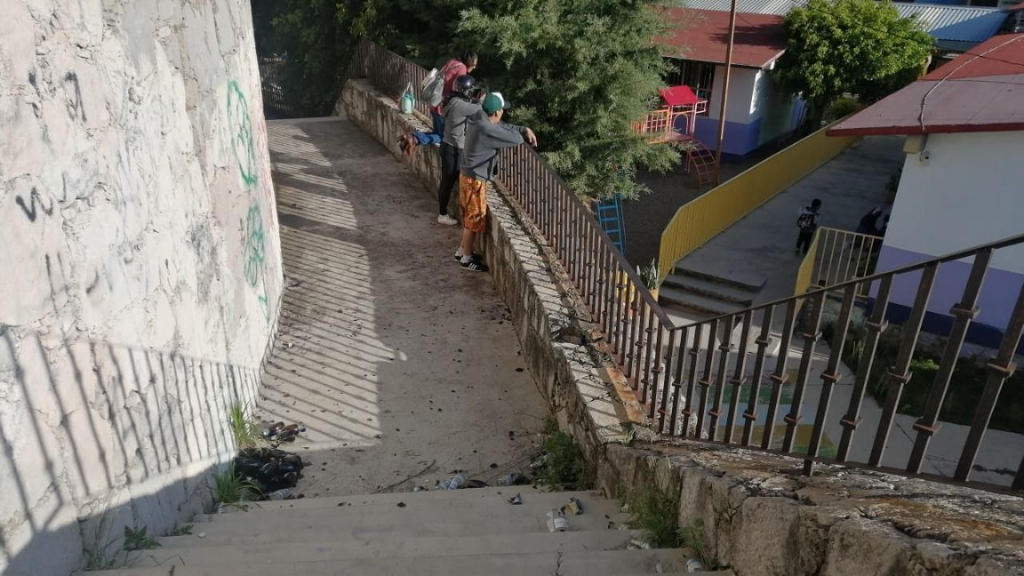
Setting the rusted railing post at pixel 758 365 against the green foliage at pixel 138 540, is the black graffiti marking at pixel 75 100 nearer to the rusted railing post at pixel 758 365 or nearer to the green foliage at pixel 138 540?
the green foliage at pixel 138 540

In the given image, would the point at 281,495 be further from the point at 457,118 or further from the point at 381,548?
the point at 457,118

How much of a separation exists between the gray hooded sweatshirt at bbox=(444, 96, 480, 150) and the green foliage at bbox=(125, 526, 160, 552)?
467cm

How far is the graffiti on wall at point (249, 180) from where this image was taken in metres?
4.98

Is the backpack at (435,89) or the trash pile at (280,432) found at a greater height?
the backpack at (435,89)

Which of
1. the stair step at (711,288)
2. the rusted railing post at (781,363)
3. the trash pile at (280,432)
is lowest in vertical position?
the stair step at (711,288)

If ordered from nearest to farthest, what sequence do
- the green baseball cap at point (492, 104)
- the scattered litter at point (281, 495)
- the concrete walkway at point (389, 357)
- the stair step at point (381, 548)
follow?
the stair step at point (381, 548)
the scattered litter at point (281, 495)
the concrete walkway at point (389, 357)
the green baseball cap at point (492, 104)

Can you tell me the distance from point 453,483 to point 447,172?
3914 millimetres

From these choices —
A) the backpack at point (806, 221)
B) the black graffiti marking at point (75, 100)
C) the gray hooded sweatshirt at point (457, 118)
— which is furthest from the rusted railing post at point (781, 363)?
the backpack at point (806, 221)

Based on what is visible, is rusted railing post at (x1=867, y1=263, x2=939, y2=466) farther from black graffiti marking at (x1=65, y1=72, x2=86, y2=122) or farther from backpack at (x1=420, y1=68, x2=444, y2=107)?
backpack at (x1=420, y1=68, x2=444, y2=107)

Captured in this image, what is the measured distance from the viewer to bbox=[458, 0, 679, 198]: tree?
1193 cm

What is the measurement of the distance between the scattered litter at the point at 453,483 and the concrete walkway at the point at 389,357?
7 cm

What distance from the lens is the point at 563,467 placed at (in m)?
4.38

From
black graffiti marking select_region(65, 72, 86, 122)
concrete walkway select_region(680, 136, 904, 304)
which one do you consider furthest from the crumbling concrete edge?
concrete walkway select_region(680, 136, 904, 304)

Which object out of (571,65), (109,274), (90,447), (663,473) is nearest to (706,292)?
(571,65)
